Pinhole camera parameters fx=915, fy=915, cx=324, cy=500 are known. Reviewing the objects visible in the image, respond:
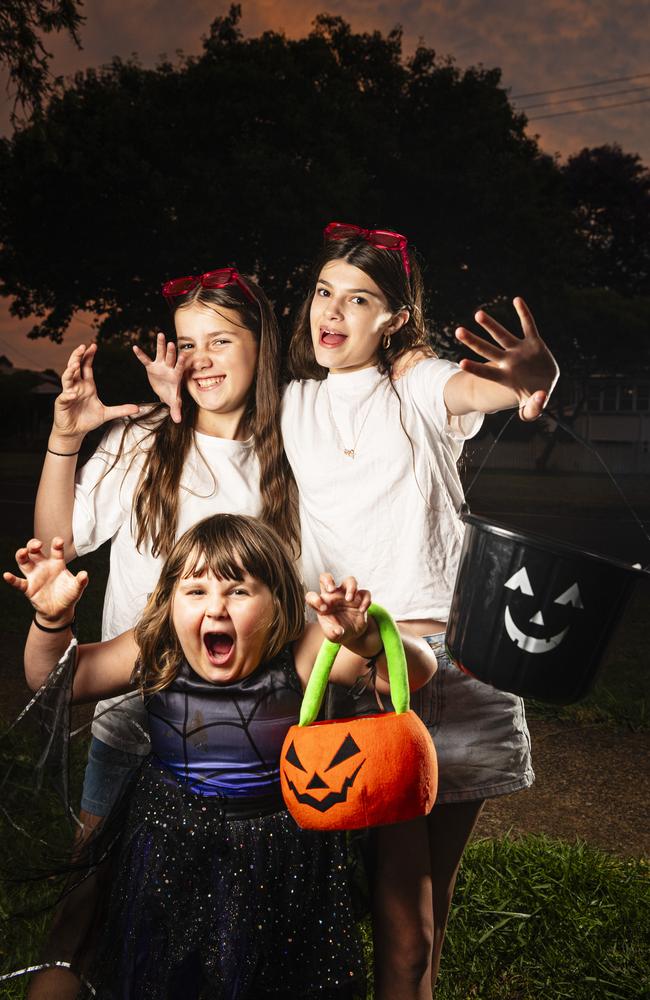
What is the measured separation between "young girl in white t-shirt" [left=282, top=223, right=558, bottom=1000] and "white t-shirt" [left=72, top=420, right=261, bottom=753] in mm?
107

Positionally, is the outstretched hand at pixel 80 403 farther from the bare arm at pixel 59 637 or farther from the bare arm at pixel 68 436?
the bare arm at pixel 59 637

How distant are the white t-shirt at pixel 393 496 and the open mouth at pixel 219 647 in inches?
8.2

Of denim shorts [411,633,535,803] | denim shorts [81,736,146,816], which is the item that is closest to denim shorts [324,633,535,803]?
denim shorts [411,633,535,803]

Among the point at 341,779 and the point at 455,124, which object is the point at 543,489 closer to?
the point at 341,779

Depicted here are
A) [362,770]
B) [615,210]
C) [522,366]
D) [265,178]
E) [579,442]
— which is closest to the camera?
[362,770]

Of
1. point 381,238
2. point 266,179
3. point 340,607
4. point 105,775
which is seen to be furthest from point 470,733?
point 266,179

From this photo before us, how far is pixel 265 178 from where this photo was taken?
353cm

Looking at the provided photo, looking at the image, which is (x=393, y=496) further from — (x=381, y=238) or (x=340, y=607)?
(x=381, y=238)

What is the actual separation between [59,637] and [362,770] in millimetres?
515

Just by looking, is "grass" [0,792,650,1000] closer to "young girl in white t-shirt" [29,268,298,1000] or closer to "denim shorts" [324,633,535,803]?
"denim shorts" [324,633,535,803]

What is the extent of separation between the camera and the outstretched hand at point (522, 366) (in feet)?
4.41

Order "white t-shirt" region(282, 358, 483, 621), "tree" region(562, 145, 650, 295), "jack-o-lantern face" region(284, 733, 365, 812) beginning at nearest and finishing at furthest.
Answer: "jack-o-lantern face" region(284, 733, 365, 812) < "white t-shirt" region(282, 358, 483, 621) < "tree" region(562, 145, 650, 295)

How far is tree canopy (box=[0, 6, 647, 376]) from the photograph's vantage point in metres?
2.85

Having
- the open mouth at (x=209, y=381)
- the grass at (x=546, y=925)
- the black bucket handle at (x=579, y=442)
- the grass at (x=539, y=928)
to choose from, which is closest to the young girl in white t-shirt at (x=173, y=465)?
the open mouth at (x=209, y=381)
